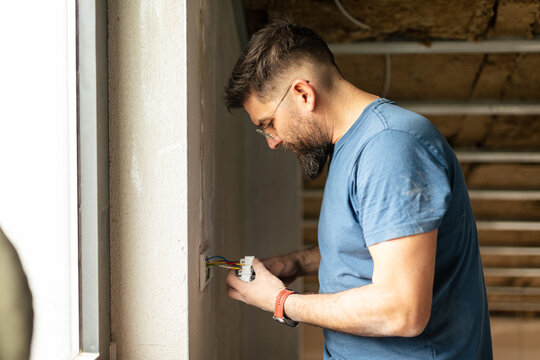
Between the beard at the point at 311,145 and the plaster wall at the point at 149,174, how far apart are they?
14.6 inches

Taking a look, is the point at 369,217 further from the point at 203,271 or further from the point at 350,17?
the point at 350,17

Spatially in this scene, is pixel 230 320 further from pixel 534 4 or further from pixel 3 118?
pixel 534 4

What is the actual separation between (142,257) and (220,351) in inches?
32.4

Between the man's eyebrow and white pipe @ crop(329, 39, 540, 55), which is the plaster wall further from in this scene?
white pipe @ crop(329, 39, 540, 55)

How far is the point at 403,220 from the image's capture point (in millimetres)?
885

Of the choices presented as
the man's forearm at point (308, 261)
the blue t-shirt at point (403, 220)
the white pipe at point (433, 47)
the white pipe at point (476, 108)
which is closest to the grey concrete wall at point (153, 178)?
the blue t-shirt at point (403, 220)

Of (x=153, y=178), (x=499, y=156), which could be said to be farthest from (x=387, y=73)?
(x=153, y=178)

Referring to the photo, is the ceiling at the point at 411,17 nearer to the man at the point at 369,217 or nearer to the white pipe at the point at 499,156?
the white pipe at the point at 499,156

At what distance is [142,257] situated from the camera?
1.06 metres

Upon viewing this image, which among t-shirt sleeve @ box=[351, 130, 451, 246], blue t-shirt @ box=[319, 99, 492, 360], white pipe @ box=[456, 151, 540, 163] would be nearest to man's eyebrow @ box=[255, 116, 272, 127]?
blue t-shirt @ box=[319, 99, 492, 360]

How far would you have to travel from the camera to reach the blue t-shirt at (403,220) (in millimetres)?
903

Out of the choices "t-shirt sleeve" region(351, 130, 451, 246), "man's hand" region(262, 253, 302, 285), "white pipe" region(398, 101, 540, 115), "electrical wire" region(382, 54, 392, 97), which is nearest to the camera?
"t-shirt sleeve" region(351, 130, 451, 246)

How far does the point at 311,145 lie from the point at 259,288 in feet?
1.46

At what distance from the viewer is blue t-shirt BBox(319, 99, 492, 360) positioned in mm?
903
